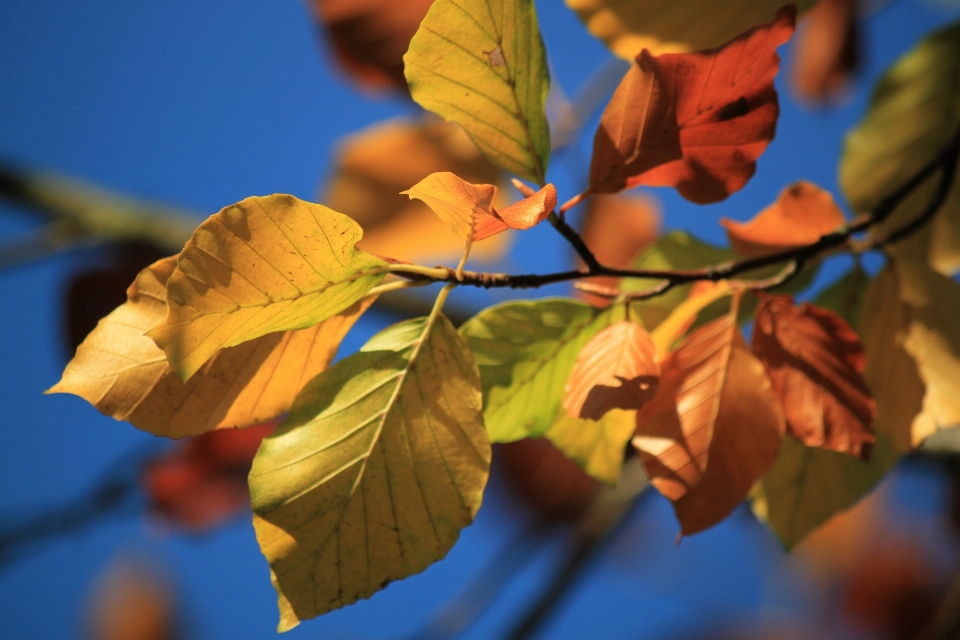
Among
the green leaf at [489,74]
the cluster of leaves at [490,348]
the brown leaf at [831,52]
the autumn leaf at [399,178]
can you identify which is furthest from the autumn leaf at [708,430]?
the brown leaf at [831,52]

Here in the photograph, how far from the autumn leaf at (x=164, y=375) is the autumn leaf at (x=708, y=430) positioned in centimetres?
15

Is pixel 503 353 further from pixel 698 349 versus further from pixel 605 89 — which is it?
pixel 605 89

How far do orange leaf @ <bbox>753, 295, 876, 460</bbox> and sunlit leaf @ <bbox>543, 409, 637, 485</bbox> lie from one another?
0.24 ft

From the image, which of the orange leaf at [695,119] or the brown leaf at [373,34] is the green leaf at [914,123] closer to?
the orange leaf at [695,119]

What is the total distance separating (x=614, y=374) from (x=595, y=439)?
0.31ft

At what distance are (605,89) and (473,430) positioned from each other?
0.91m

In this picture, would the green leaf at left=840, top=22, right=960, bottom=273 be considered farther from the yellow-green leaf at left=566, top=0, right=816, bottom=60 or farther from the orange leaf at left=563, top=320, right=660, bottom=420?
the orange leaf at left=563, top=320, right=660, bottom=420

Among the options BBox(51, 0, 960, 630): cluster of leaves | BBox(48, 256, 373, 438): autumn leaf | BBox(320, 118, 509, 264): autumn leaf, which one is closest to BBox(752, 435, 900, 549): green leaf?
BBox(51, 0, 960, 630): cluster of leaves

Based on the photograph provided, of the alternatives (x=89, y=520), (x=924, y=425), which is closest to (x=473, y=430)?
(x=924, y=425)

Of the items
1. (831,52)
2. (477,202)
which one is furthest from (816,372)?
(831,52)

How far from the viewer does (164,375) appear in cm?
26

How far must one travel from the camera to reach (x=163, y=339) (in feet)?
0.72

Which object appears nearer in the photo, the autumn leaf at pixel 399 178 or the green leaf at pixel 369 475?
the green leaf at pixel 369 475

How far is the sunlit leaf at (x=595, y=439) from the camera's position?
13.4 inches
